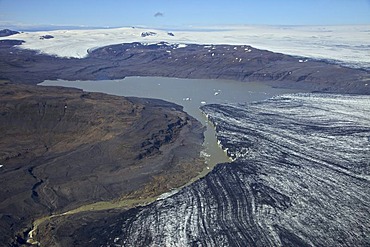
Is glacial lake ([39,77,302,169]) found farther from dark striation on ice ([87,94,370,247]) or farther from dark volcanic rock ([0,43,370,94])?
dark striation on ice ([87,94,370,247])

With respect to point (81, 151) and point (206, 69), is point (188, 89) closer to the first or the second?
point (206, 69)

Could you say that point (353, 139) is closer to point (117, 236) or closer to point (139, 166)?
point (139, 166)

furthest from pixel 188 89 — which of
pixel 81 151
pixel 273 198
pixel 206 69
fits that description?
pixel 273 198

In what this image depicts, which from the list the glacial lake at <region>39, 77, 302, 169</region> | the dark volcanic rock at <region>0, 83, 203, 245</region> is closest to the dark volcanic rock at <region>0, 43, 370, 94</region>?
the glacial lake at <region>39, 77, 302, 169</region>

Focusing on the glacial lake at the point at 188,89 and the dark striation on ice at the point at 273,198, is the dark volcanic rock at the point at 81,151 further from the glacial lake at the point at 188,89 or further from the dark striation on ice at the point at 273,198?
the glacial lake at the point at 188,89

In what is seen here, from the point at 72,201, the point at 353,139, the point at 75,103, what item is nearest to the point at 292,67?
the point at 353,139

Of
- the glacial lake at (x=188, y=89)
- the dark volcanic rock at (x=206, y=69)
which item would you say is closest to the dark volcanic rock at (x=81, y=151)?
the glacial lake at (x=188, y=89)
